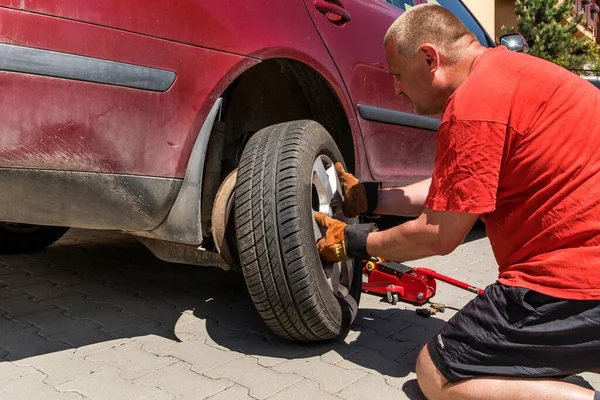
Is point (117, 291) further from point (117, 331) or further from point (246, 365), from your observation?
point (246, 365)

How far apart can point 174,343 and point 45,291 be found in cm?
101

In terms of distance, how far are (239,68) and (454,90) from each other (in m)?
0.75

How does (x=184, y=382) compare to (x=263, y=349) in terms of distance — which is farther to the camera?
(x=263, y=349)

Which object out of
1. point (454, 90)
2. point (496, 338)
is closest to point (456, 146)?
point (454, 90)

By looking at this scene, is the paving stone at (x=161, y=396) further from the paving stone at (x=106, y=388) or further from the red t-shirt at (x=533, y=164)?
the red t-shirt at (x=533, y=164)

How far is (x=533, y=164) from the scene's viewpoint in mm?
1625

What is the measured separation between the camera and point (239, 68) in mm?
2033

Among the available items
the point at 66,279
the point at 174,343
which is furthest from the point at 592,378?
the point at 66,279

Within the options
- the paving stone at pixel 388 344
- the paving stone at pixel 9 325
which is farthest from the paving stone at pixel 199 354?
the paving stone at pixel 9 325

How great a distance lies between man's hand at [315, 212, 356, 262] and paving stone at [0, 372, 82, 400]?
93cm

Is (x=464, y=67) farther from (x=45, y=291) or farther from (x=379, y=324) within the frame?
(x=45, y=291)

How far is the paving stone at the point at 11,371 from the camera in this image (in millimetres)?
1928

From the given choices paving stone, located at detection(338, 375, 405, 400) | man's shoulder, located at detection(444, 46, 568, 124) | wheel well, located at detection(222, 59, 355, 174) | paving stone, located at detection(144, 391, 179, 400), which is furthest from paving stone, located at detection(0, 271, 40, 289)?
man's shoulder, located at detection(444, 46, 568, 124)

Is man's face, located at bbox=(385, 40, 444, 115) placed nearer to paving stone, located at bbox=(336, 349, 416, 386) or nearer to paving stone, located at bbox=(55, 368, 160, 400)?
paving stone, located at bbox=(336, 349, 416, 386)
